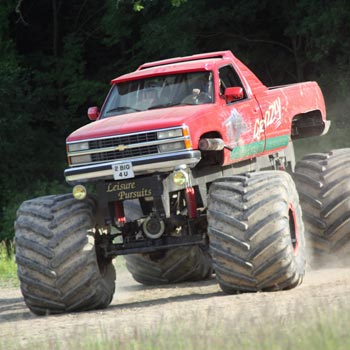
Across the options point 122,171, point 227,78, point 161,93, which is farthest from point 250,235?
point 227,78

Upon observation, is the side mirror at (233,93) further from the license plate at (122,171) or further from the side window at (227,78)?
the license plate at (122,171)

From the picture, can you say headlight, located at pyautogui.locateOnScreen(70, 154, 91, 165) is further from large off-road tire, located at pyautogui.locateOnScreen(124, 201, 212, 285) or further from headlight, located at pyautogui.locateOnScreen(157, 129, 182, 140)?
large off-road tire, located at pyautogui.locateOnScreen(124, 201, 212, 285)

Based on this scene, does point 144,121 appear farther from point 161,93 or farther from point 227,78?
point 227,78

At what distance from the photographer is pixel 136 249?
1367 cm

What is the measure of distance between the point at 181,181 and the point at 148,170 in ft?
1.22

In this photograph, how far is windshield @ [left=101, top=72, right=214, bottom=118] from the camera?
14.4m

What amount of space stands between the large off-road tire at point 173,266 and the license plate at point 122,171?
8.71 ft

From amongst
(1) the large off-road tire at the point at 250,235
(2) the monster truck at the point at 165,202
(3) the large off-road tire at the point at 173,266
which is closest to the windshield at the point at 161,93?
(2) the monster truck at the point at 165,202

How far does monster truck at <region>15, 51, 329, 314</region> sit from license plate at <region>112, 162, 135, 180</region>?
10 mm

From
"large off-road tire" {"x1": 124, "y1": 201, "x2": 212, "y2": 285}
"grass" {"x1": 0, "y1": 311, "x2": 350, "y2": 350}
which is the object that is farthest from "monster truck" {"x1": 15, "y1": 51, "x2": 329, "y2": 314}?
"grass" {"x1": 0, "y1": 311, "x2": 350, "y2": 350}

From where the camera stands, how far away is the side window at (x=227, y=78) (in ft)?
48.8

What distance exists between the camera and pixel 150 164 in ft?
43.3

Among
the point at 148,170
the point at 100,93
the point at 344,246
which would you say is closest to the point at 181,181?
the point at 148,170

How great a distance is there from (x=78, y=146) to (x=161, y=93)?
55.9 inches
